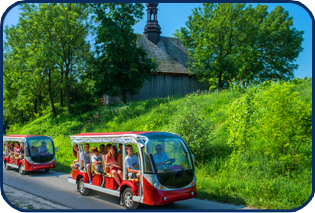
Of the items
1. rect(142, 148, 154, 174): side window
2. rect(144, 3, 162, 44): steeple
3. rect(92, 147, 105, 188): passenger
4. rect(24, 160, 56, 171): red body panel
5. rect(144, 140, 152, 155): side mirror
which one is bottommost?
rect(24, 160, 56, 171): red body panel

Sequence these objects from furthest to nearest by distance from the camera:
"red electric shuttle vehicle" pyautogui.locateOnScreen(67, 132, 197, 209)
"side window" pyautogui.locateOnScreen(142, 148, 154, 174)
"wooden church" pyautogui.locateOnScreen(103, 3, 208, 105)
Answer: "wooden church" pyautogui.locateOnScreen(103, 3, 208, 105) → "side window" pyautogui.locateOnScreen(142, 148, 154, 174) → "red electric shuttle vehicle" pyautogui.locateOnScreen(67, 132, 197, 209)

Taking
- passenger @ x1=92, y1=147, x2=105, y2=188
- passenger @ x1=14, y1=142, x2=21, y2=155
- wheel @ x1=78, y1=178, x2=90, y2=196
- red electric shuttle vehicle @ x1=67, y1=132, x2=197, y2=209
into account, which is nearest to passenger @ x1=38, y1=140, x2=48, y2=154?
passenger @ x1=14, y1=142, x2=21, y2=155

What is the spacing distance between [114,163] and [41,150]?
337 inches

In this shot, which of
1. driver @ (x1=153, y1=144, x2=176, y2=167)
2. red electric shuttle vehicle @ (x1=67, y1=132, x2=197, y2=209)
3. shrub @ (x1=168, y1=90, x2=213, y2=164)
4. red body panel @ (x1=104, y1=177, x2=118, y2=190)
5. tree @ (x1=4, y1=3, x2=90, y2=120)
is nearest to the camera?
red electric shuttle vehicle @ (x1=67, y1=132, x2=197, y2=209)

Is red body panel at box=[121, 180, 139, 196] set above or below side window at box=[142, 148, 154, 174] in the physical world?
below

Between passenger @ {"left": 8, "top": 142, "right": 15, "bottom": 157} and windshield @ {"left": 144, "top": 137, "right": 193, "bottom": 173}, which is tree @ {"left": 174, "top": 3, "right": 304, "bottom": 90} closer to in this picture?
windshield @ {"left": 144, "top": 137, "right": 193, "bottom": 173}

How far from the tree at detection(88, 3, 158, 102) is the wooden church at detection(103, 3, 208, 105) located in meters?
2.24

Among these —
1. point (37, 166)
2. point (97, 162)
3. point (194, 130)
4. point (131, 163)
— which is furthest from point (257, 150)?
point (37, 166)

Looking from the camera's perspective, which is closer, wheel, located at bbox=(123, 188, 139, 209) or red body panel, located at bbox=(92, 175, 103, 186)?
wheel, located at bbox=(123, 188, 139, 209)

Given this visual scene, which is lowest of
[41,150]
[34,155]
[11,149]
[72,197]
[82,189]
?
[72,197]

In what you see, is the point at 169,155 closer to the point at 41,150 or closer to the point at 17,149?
the point at 41,150

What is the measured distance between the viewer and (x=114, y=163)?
8.43 m

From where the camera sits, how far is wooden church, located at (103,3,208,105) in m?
30.1

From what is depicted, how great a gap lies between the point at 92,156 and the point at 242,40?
914 inches
